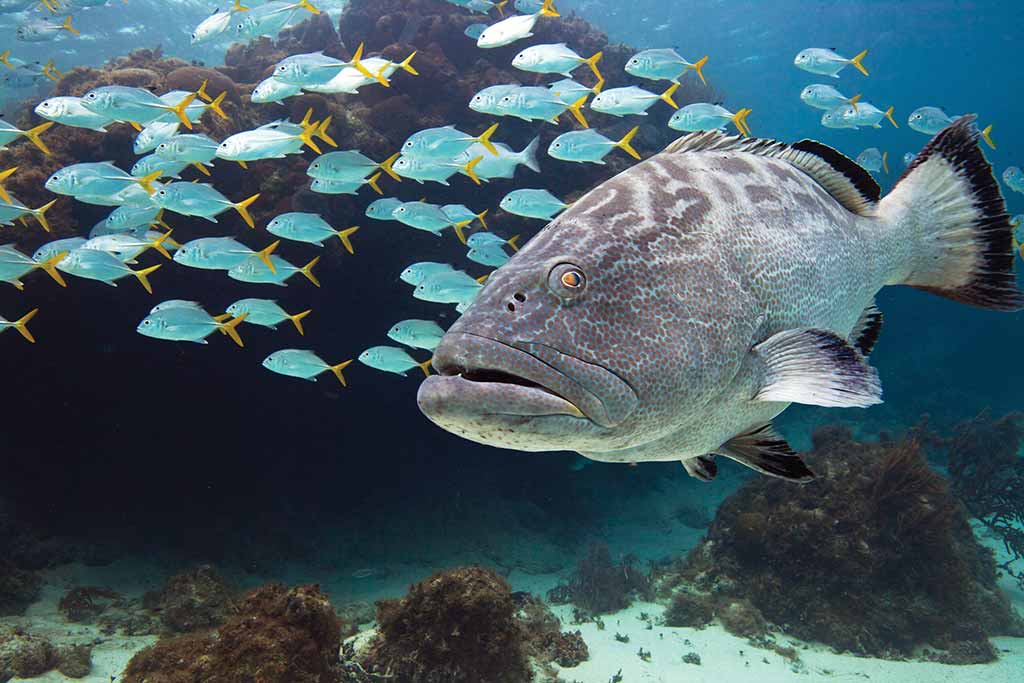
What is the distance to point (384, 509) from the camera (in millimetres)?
11422

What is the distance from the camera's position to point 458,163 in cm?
700

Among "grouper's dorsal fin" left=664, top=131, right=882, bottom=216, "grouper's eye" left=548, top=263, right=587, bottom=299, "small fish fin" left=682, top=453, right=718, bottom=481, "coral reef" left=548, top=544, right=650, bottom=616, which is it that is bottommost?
"coral reef" left=548, top=544, right=650, bottom=616

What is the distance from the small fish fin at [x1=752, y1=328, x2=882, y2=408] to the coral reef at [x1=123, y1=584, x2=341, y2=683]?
3.95 meters

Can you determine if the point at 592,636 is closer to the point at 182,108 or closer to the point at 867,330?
the point at 867,330

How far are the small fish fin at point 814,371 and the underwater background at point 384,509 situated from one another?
3867mm

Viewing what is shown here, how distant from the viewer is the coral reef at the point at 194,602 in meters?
6.63

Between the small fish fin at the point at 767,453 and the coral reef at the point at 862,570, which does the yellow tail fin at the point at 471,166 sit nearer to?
the small fish fin at the point at 767,453

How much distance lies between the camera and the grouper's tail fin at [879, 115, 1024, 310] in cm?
234

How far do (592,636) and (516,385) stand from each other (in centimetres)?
762

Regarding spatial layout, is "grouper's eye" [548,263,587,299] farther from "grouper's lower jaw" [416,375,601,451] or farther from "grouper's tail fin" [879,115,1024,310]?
"grouper's tail fin" [879,115,1024,310]

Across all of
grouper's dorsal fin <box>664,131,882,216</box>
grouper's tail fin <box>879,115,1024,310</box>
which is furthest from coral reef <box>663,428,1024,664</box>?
grouper's dorsal fin <box>664,131,882,216</box>

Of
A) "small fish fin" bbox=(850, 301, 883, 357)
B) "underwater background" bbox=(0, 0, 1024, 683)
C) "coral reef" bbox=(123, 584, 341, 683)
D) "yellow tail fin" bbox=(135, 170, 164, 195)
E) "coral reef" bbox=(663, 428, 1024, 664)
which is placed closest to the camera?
"small fish fin" bbox=(850, 301, 883, 357)

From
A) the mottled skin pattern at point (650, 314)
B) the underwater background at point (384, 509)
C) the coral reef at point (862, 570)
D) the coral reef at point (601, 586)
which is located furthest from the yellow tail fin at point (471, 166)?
the coral reef at point (601, 586)

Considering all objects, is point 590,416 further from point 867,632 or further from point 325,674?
point 867,632
